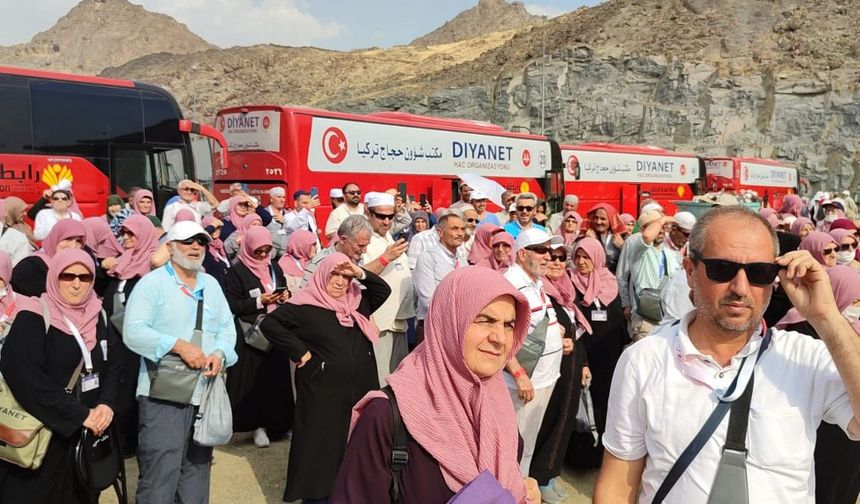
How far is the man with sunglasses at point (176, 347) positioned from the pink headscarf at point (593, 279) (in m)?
2.68

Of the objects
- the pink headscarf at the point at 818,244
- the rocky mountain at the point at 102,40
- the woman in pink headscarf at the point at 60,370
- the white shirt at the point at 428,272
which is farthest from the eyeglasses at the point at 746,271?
the rocky mountain at the point at 102,40

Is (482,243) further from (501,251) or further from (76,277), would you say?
(76,277)

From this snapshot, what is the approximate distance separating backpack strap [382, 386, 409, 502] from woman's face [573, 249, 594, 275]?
3.35m

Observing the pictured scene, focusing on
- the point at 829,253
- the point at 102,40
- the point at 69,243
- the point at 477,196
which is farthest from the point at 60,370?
the point at 102,40

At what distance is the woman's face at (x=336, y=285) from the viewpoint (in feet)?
13.5

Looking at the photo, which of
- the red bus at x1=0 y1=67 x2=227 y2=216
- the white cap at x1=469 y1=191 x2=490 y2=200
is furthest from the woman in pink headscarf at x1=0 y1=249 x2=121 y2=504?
the red bus at x1=0 y1=67 x2=227 y2=216

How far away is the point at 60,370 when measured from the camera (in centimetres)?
329

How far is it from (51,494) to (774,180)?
3177cm

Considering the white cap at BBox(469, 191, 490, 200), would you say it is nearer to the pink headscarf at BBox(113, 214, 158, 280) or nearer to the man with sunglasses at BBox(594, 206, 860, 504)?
the pink headscarf at BBox(113, 214, 158, 280)

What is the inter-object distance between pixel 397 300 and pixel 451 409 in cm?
314

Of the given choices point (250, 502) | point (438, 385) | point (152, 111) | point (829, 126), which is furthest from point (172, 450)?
point (829, 126)

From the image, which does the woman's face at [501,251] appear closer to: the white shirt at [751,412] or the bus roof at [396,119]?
the white shirt at [751,412]

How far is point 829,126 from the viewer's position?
35.0 metres

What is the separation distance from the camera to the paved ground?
4590 millimetres
